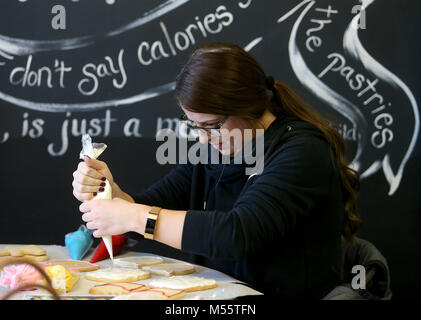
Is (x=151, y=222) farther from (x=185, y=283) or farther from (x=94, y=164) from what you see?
(x=94, y=164)

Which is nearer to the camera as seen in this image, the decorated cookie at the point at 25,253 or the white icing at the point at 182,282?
the white icing at the point at 182,282

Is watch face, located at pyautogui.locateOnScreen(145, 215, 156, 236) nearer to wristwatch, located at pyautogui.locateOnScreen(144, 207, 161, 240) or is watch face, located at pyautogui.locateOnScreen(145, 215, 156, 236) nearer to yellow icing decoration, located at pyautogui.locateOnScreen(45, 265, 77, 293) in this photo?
wristwatch, located at pyautogui.locateOnScreen(144, 207, 161, 240)

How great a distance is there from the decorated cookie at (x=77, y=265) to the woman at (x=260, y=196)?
0.14 meters

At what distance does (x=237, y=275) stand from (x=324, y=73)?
5.79 ft

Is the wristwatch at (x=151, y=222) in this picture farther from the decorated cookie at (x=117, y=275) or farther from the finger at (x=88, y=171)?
the finger at (x=88, y=171)

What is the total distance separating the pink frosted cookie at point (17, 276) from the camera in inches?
57.4

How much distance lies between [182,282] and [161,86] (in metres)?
1.82

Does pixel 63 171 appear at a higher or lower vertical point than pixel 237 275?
higher

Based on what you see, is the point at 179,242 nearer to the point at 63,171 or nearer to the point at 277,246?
the point at 277,246

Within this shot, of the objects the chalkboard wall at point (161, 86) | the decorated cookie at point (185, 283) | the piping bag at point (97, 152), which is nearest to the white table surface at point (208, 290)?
the decorated cookie at point (185, 283)

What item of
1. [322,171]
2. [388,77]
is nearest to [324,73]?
[388,77]

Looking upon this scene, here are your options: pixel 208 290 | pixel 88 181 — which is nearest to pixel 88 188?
pixel 88 181

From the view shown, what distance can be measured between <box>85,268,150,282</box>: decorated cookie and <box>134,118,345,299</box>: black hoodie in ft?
0.56
